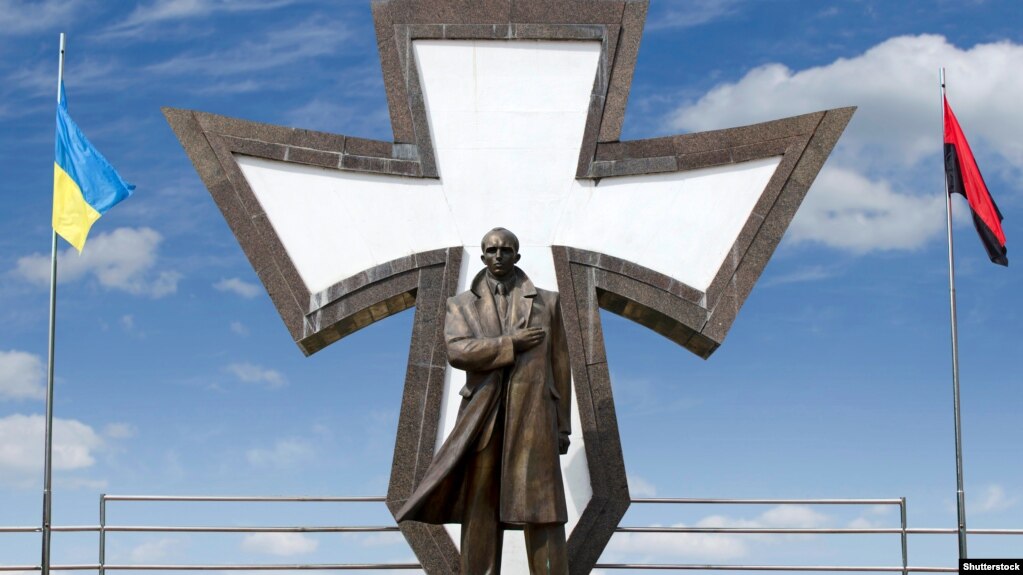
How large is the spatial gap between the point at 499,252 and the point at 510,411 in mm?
1134

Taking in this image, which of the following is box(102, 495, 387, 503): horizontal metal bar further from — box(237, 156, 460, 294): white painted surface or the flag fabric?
the flag fabric

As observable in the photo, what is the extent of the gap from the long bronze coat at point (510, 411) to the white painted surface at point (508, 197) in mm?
1660

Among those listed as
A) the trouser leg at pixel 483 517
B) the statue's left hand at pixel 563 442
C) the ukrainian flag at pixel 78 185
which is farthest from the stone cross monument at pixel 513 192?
the trouser leg at pixel 483 517

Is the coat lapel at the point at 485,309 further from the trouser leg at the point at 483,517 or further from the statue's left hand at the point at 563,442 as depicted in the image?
the statue's left hand at the point at 563,442

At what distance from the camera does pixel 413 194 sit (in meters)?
11.9

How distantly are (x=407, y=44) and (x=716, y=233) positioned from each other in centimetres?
307

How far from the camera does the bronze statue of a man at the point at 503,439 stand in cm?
980

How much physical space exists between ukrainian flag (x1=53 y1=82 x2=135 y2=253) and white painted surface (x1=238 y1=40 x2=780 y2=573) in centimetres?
155

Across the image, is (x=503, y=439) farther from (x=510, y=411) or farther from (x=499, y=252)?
(x=499, y=252)

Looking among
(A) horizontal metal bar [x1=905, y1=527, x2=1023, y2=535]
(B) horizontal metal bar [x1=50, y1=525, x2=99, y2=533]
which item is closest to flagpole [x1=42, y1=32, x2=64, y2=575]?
(B) horizontal metal bar [x1=50, y1=525, x2=99, y2=533]

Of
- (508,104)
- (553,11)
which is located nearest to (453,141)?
(508,104)

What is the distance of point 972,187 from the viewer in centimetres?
1321

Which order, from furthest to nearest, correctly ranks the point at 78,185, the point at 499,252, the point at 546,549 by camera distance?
the point at 78,185 → the point at 499,252 → the point at 546,549

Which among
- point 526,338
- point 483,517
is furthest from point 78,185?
point 483,517
